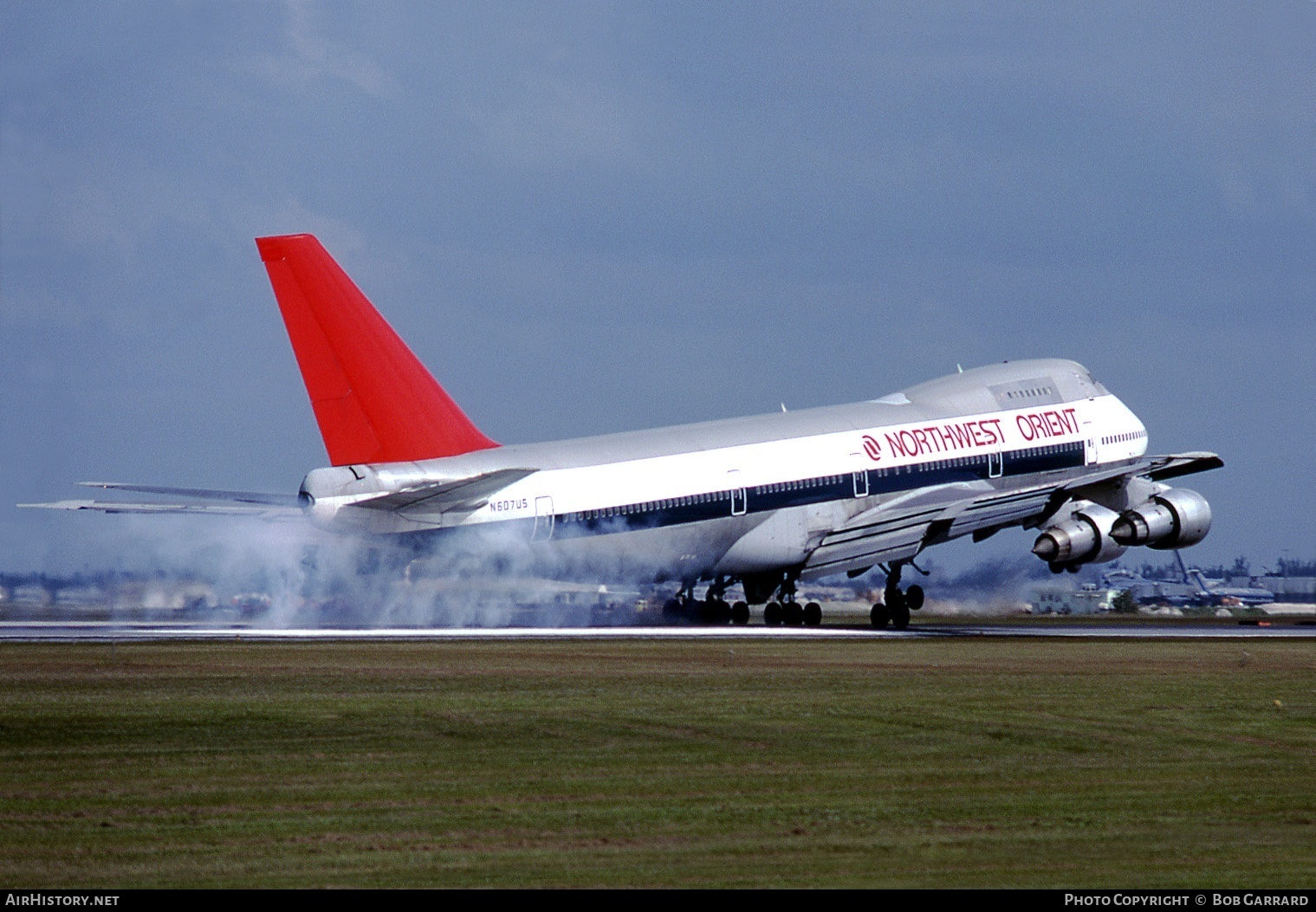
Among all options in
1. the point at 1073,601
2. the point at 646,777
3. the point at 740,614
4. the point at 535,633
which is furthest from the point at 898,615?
the point at 646,777

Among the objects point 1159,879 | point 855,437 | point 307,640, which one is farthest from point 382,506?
point 1159,879

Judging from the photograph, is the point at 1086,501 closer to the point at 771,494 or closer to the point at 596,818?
the point at 771,494

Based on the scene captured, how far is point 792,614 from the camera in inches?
2275

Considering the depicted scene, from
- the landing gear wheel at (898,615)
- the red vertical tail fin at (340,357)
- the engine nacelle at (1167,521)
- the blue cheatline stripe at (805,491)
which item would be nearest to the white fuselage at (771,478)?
the blue cheatline stripe at (805,491)

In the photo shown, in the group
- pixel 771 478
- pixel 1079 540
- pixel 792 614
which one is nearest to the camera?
pixel 1079 540

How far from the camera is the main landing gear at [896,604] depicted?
2244 inches

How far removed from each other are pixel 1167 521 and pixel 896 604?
870cm

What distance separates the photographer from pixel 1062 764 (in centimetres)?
2338

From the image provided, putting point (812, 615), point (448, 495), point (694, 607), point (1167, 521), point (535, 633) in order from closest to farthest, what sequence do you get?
point (448, 495)
point (535, 633)
point (1167, 521)
point (694, 607)
point (812, 615)

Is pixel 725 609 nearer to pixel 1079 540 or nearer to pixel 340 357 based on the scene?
pixel 1079 540

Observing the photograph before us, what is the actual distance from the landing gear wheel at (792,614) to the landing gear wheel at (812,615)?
14cm

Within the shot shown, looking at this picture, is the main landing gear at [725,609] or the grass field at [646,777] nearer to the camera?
the grass field at [646,777]

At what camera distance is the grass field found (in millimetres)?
17141

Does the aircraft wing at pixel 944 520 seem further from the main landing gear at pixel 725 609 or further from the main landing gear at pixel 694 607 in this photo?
the main landing gear at pixel 694 607
